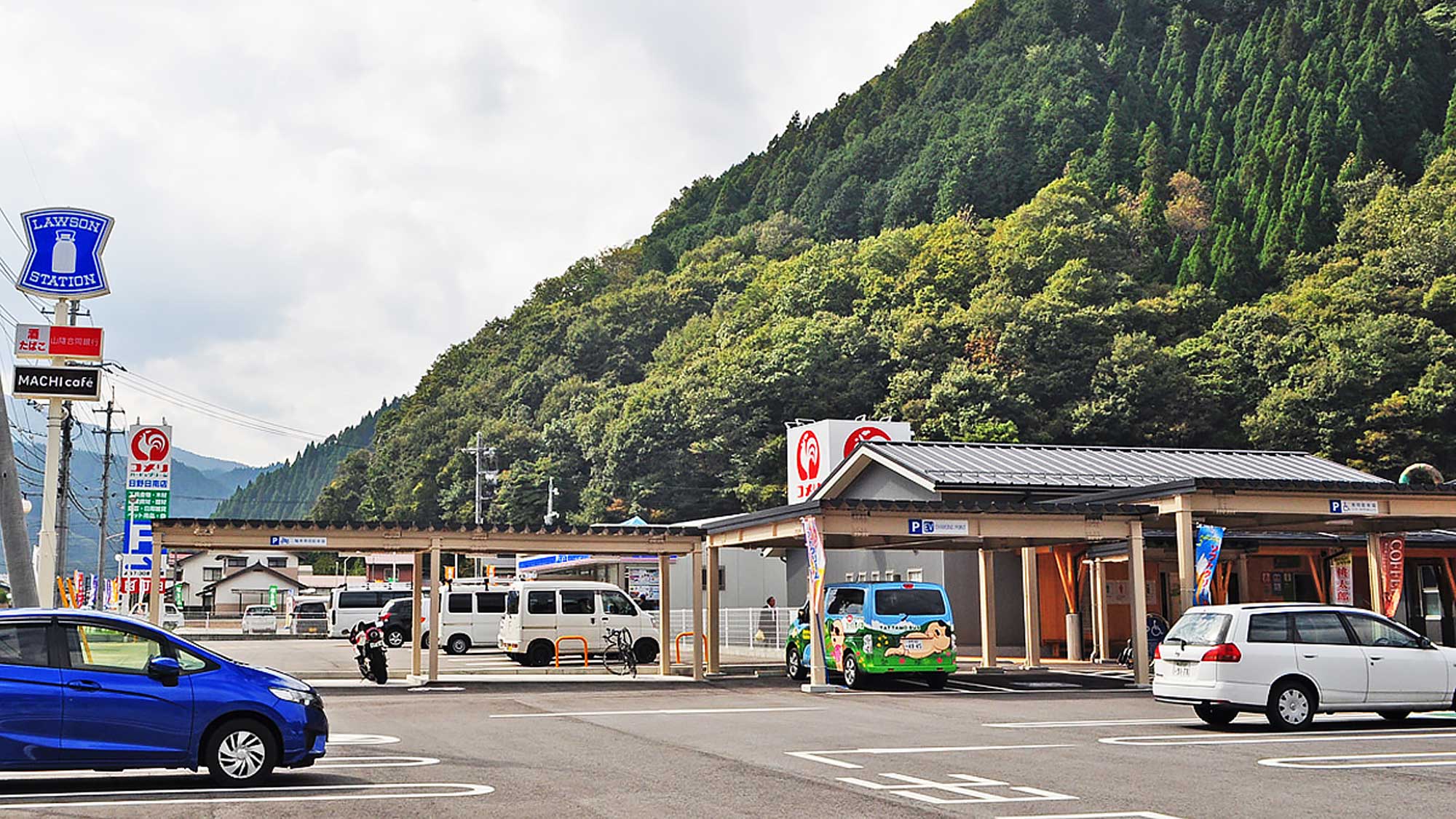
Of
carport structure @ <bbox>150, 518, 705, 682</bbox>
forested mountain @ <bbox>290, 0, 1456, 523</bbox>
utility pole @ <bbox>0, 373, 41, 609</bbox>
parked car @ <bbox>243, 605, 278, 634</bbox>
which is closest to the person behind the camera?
utility pole @ <bbox>0, 373, 41, 609</bbox>

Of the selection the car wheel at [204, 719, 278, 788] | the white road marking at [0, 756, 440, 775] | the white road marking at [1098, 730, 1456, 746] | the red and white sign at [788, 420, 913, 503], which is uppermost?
the red and white sign at [788, 420, 913, 503]

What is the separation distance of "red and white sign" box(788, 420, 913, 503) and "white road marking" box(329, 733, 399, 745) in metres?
27.1

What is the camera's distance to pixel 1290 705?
49.5 feet

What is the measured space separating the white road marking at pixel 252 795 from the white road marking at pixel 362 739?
3711 millimetres

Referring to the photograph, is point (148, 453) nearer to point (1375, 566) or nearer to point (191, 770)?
point (191, 770)

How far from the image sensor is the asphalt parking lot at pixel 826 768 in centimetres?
971

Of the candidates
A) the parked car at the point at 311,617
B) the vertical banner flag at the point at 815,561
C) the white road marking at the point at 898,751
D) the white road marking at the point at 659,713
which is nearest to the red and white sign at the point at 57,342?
the white road marking at the point at 659,713

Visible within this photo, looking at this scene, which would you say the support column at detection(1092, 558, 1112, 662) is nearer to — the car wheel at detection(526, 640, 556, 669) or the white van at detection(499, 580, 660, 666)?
the white van at detection(499, 580, 660, 666)

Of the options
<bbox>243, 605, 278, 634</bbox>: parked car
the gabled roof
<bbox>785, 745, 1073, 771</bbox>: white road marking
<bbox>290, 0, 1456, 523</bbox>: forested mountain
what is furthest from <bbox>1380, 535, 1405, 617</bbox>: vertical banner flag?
<bbox>243, 605, 278, 634</bbox>: parked car

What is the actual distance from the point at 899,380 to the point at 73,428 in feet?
124

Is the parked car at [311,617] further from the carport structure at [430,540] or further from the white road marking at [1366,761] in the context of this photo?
the white road marking at [1366,761]

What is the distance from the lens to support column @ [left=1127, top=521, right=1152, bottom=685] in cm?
2259

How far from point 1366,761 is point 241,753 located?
9.47 m

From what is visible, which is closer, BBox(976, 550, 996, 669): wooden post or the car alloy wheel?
the car alloy wheel
